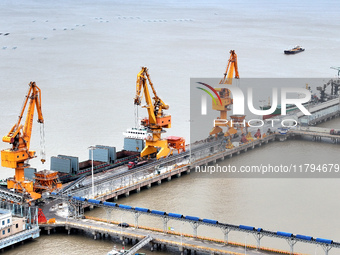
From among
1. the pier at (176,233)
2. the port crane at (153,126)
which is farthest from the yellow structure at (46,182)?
the port crane at (153,126)

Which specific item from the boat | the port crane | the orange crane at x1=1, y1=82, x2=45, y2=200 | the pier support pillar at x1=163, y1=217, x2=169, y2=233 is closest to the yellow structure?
the orange crane at x1=1, y1=82, x2=45, y2=200

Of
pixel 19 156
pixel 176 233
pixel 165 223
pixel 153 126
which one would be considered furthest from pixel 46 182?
pixel 153 126

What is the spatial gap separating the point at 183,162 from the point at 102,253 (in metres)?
11.3

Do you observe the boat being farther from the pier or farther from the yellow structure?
the pier

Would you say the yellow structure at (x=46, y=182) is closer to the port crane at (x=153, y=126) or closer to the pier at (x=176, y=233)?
the pier at (x=176, y=233)

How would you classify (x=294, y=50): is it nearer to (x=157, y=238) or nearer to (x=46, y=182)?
(x=46, y=182)

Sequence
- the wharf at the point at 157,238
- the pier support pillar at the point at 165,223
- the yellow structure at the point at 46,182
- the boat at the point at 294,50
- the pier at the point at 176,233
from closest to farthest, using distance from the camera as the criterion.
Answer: the pier at the point at 176,233
the wharf at the point at 157,238
the pier support pillar at the point at 165,223
the yellow structure at the point at 46,182
the boat at the point at 294,50

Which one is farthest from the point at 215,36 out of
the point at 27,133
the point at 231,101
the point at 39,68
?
the point at 27,133

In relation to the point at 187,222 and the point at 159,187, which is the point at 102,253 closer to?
the point at 187,222

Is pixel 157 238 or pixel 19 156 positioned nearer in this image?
pixel 157 238

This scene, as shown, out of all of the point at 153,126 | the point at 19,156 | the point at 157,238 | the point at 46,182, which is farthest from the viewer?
the point at 153,126

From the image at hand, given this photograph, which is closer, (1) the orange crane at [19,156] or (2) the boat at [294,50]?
(1) the orange crane at [19,156]

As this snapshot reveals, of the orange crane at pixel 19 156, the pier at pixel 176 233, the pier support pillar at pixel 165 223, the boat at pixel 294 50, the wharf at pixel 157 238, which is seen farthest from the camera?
the boat at pixel 294 50

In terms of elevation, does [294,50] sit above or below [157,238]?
above
